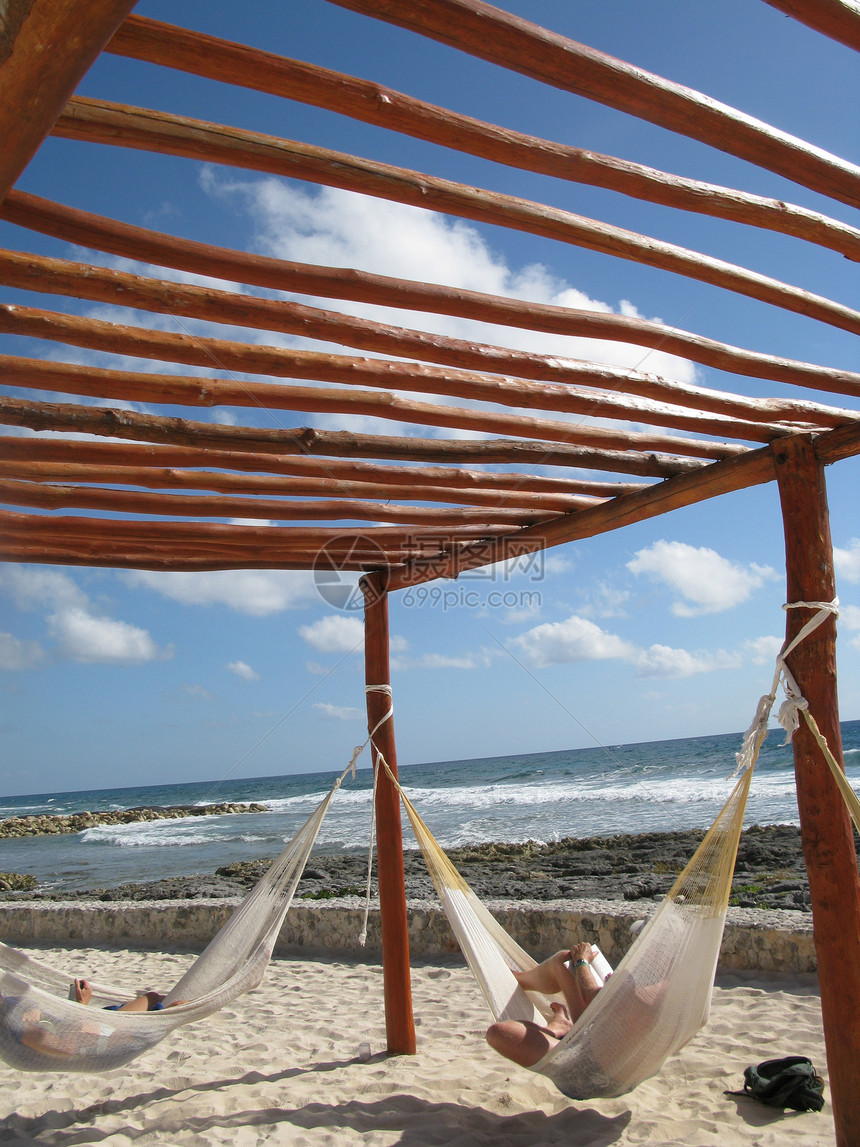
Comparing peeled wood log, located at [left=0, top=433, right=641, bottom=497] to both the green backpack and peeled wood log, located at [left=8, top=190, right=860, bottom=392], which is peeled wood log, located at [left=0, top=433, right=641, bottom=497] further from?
the green backpack

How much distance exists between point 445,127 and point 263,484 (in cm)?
100

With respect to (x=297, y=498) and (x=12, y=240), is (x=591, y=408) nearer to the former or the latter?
(x=297, y=498)

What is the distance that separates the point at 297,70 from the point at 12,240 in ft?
1.67

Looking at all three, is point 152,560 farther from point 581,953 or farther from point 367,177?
point 581,953

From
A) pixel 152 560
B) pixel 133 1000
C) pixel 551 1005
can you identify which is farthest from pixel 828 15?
pixel 133 1000

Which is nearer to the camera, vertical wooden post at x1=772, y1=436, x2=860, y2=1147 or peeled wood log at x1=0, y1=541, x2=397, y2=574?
vertical wooden post at x1=772, y1=436, x2=860, y2=1147

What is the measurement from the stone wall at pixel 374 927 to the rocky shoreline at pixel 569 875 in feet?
1.51

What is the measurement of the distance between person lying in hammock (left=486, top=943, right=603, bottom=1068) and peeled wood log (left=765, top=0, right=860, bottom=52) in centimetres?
187

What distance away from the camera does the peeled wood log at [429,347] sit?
1080mm

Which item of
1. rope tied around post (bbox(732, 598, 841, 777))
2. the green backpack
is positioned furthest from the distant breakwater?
rope tied around post (bbox(732, 598, 841, 777))

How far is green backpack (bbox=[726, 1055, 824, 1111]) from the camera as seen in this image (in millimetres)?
1709

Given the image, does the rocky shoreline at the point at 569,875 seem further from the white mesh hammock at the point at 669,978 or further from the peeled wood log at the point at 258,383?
the peeled wood log at the point at 258,383

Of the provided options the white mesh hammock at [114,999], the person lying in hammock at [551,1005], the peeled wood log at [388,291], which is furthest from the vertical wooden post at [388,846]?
the peeled wood log at [388,291]

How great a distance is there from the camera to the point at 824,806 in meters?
1.47
